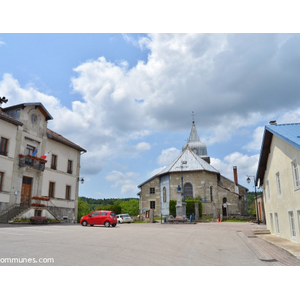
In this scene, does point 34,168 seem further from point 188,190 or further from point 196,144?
point 196,144

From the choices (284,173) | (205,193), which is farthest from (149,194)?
(284,173)

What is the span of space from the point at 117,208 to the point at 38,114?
2872 cm

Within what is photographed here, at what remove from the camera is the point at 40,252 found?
27.9 feet

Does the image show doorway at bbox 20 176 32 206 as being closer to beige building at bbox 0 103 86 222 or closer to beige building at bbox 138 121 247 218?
beige building at bbox 0 103 86 222

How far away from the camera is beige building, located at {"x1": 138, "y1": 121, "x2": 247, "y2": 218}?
49.0m

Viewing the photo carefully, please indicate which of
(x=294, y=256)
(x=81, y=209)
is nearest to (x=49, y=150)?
(x=294, y=256)

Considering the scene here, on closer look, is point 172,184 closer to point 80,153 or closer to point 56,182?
point 80,153

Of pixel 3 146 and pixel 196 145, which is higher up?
pixel 196 145

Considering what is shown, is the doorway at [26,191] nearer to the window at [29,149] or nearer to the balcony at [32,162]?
the balcony at [32,162]

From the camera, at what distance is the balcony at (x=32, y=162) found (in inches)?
1032

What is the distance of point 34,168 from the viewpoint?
27375 millimetres

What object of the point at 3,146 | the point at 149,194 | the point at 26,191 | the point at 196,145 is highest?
the point at 196,145

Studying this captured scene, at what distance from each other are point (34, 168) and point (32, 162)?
611 millimetres

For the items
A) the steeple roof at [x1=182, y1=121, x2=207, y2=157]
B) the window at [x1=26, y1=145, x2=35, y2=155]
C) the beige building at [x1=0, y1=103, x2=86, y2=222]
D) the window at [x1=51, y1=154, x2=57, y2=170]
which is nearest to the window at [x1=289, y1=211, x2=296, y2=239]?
the beige building at [x1=0, y1=103, x2=86, y2=222]
